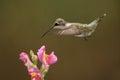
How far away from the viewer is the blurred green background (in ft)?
6.77

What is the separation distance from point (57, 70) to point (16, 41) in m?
0.29

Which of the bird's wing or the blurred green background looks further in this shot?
the blurred green background

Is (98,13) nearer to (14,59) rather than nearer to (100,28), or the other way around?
(100,28)

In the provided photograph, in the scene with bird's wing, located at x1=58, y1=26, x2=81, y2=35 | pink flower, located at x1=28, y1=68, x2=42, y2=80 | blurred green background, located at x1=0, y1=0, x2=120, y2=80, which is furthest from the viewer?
blurred green background, located at x1=0, y1=0, x2=120, y2=80

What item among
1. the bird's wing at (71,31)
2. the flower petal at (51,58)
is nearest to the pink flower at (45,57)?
the flower petal at (51,58)

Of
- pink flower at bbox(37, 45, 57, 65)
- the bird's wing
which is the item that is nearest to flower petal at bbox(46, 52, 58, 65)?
pink flower at bbox(37, 45, 57, 65)

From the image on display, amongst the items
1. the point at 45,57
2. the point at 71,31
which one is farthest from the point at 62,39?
the point at 45,57

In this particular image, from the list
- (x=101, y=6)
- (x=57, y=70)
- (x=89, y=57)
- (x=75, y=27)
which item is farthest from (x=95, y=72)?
(x=75, y=27)

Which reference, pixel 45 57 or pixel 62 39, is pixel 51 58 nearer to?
pixel 45 57

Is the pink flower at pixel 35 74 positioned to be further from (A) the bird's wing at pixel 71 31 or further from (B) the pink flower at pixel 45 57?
(A) the bird's wing at pixel 71 31

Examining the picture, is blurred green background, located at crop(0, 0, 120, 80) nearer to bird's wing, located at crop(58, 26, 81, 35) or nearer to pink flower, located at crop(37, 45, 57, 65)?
bird's wing, located at crop(58, 26, 81, 35)

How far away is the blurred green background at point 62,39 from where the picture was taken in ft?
6.77

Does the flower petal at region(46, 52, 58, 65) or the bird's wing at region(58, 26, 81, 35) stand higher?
the bird's wing at region(58, 26, 81, 35)

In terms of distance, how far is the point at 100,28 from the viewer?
2.12 meters
